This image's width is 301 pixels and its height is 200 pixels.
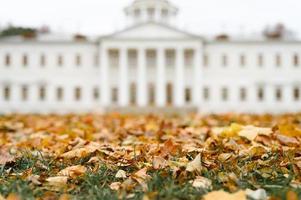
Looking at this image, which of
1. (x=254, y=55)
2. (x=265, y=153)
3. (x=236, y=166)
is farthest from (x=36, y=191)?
(x=254, y=55)

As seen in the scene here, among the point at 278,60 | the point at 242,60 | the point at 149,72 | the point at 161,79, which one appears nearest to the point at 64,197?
the point at 161,79

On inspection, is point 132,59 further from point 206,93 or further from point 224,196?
point 224,196

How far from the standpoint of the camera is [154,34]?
57.0 meters

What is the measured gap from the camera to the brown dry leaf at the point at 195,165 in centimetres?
299

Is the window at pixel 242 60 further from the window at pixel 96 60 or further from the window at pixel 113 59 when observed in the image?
the window at pixel 96 60

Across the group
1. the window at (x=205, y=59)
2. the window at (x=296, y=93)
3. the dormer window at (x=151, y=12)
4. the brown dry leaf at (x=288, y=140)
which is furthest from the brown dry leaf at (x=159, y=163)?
the dormer window at (x=151, y=12)

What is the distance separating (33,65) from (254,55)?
21.8 meters

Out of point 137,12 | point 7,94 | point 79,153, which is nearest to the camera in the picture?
point 79,153

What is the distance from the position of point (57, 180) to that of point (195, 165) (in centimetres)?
69

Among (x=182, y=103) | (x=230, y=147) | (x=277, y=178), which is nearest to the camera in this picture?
(x=277, y=178)

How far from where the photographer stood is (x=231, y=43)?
→ 59.3 m

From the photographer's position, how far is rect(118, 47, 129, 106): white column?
56594 mm

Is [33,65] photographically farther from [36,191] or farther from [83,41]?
[36,191]

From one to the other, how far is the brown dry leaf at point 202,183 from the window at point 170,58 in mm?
55320
